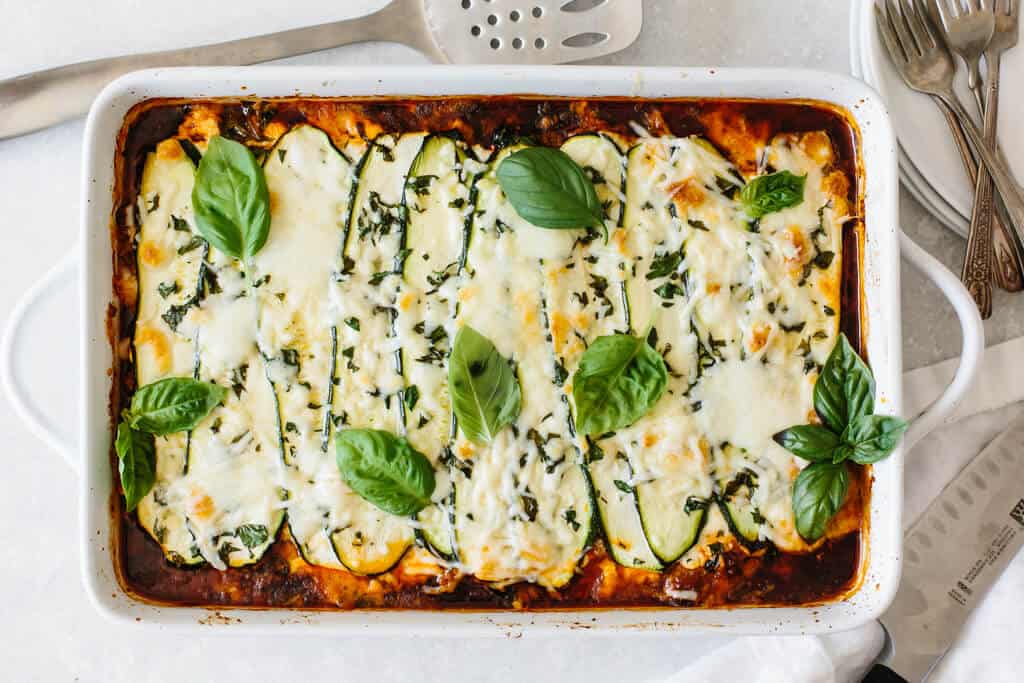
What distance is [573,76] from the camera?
5.99 ft

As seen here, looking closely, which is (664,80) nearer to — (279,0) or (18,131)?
(279,0)

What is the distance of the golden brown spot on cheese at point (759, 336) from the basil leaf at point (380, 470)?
0.71 meters

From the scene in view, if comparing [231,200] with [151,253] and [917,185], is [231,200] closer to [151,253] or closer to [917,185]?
[151,253]

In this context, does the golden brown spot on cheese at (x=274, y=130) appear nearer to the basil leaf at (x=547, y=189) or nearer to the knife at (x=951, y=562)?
the basil leaf at (x=547, y=189)

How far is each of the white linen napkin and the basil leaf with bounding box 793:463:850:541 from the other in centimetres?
38

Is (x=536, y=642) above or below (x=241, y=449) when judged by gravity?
below

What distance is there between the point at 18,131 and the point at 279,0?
0.68 metres

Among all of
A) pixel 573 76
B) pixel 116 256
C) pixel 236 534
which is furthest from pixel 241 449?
pixel 573 76

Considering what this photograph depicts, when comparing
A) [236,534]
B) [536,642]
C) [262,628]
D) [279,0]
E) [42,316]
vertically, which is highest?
[279,0]

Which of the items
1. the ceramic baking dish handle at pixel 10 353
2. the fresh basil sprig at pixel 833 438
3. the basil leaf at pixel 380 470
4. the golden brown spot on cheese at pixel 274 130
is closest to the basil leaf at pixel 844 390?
the fresh basil sprig at pixel 833 438

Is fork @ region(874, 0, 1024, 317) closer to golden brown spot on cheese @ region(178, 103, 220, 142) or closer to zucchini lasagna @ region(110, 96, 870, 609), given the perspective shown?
zucchini lasagna @ region(110, 96, 870, 609)

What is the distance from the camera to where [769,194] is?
1.82 meters

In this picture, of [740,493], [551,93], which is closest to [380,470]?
[740,493]

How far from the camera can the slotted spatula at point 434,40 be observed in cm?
206
